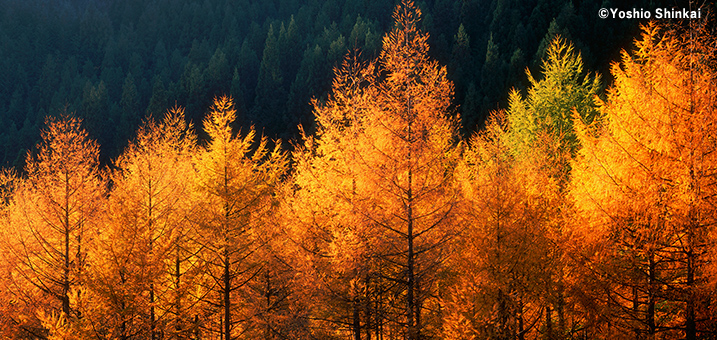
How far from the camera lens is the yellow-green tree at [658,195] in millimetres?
8242

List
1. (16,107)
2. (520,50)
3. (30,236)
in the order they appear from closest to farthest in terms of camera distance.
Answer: (30,236) < (520,50) < (16,107)

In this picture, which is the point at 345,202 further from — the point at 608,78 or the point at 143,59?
the point at 143,59

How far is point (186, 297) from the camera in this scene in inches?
641

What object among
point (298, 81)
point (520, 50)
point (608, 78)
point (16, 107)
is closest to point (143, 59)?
point (16, 107)

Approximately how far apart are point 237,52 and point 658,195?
264 feet

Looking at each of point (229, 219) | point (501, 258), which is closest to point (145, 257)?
point (229, 219)

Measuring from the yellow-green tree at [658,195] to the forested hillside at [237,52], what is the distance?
1816 cm

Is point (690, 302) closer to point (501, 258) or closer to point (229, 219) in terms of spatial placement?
point (501, 258)

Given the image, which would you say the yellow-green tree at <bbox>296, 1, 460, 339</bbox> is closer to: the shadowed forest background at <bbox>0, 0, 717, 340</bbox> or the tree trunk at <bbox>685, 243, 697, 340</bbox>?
the shadowed forest background at <bbox>0, 0, 717, 340</bbox>

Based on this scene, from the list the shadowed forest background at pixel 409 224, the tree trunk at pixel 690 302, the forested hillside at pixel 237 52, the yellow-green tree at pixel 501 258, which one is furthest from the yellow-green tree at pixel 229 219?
the tree trunk at pixel 690 302

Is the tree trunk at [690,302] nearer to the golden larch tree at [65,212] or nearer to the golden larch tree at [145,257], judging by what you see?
the golden larch tree at [145,257]

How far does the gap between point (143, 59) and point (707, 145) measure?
12455cm

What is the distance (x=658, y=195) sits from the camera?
333 inches

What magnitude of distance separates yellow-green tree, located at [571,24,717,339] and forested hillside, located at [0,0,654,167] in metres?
18.2
